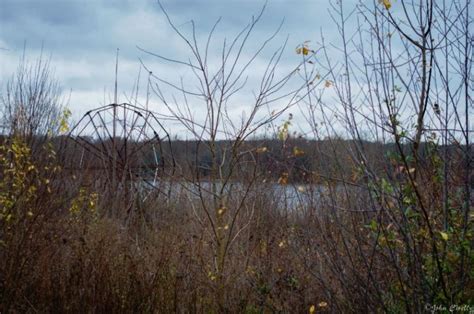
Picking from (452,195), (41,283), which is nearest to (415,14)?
(452,195)

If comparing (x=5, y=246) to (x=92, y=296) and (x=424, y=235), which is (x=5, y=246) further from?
(x=424, y=235)


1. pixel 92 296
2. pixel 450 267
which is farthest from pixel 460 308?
pixel 92 296

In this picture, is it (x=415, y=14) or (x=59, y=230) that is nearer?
(x=415, y=14)

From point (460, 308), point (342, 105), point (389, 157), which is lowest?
point (460, 308)

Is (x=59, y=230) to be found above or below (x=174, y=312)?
above

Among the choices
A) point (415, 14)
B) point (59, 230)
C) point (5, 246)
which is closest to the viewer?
point (415, 14)

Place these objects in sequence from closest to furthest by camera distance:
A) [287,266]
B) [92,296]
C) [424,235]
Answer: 1. [424,235]
2. [92,296]
3. [287,266]

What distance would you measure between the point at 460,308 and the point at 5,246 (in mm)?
3452

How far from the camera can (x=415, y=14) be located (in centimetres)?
331

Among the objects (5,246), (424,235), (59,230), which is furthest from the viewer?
(59,230)

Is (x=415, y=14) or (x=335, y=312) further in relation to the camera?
(x=335, y=312)

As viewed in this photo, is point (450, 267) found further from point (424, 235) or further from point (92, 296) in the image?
point (92, 296)

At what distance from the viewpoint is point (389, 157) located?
3340 mm

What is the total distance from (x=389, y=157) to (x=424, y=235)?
0.54 metres
